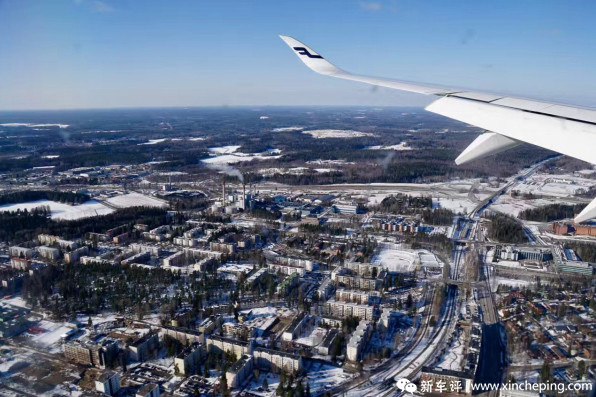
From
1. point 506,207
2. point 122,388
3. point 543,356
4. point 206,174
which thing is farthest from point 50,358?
point 206,174

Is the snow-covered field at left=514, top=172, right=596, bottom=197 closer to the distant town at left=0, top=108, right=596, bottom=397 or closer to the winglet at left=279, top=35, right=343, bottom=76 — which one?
the distant town at left=0, top=108, right=596, bottom=397

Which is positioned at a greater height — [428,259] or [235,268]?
[428,259]

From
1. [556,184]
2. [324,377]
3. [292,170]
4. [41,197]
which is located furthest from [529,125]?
[292,170]

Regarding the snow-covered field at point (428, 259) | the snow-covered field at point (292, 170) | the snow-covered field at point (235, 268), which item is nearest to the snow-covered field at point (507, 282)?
the snow-covered field at point (428, 259)

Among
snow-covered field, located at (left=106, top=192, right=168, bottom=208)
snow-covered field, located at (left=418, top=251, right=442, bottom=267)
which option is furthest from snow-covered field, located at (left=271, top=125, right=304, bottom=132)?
snow-covered field, located at (left=418, top=251, right=442, bottom=267)

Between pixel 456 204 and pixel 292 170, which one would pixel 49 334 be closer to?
pixel 456 204

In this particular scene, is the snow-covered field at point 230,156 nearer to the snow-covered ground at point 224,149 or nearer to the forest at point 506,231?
the snow-covered ground at point 224,149
